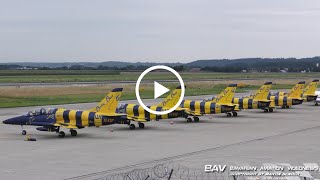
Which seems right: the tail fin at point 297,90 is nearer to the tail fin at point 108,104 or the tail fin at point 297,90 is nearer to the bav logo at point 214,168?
the tail fin at point 108,104

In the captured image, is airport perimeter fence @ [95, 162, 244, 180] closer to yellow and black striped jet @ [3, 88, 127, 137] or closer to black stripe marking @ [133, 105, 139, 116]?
yellow and black striped jet @ [3, 88, 127, 137]

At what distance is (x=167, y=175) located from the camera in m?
30.1

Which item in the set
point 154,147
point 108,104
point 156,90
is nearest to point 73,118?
point 108,104

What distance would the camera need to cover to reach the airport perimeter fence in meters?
28.7

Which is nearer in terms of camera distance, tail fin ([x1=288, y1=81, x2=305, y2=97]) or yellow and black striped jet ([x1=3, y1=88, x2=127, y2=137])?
yellow and black striped jet ([x1=3, y1=88, x2=127, y2=137])

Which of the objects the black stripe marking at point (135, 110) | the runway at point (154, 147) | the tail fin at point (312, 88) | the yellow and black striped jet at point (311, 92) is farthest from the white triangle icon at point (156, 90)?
the tail fin at point (312, 88)

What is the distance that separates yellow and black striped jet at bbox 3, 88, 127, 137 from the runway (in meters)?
1.01

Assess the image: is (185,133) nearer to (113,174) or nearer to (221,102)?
(221,102)

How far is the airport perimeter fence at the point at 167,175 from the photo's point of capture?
2870cm

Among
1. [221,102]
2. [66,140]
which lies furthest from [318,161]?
[221,102]

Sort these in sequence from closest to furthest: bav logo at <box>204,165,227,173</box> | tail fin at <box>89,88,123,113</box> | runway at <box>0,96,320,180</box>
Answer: bav logo at <box>204,165,227,173</box> → runway at <box>0,96,320,180</box> → tail fin at <box>89,88,123,113</box>

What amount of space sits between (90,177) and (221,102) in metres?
37.0

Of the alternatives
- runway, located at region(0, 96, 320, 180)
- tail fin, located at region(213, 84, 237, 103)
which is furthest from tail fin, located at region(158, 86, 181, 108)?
tail fin, located at region(213, 84, 237, 103)

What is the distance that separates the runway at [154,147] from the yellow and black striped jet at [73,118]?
101 cm
